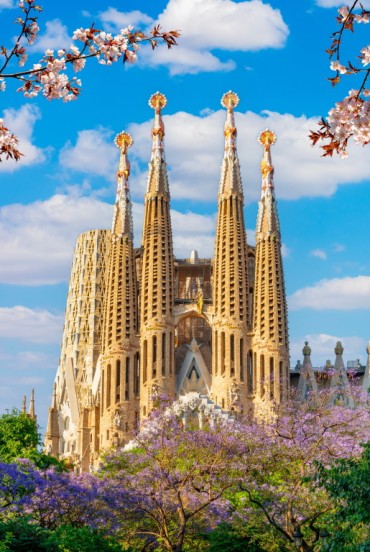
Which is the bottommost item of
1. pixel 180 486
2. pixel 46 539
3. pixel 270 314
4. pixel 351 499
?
pixel 46 539

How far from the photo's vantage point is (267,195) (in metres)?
69.5

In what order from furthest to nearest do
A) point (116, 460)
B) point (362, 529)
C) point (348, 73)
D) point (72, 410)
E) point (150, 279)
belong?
point (72, 410) → point (150, 279) → point (116, 460) → point (362, 529) → point (348, 73)

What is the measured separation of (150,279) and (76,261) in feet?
84.5

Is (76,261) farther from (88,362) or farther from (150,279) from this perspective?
(150,279)

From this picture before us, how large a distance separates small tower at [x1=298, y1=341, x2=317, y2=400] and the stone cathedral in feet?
13.5

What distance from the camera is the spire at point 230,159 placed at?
2712 inches

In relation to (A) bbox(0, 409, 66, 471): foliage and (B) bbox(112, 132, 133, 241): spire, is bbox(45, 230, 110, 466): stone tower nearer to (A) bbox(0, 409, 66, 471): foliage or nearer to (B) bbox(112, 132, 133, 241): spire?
(B) bbox(112, 132, 133, 241): spire

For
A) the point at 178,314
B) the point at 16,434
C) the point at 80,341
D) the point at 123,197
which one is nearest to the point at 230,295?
the point at 178,314

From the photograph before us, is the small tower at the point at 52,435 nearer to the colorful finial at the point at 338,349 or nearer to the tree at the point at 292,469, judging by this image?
the colorful finial at the point at 338,349

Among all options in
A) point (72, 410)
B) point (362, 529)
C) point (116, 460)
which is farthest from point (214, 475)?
point (72, 410)

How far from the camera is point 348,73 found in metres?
9.59

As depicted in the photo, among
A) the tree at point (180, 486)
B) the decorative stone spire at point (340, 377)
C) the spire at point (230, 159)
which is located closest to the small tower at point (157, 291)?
the spire at point (230, 159)

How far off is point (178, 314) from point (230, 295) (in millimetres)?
3583

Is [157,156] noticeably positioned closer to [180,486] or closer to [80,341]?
[80,341]
